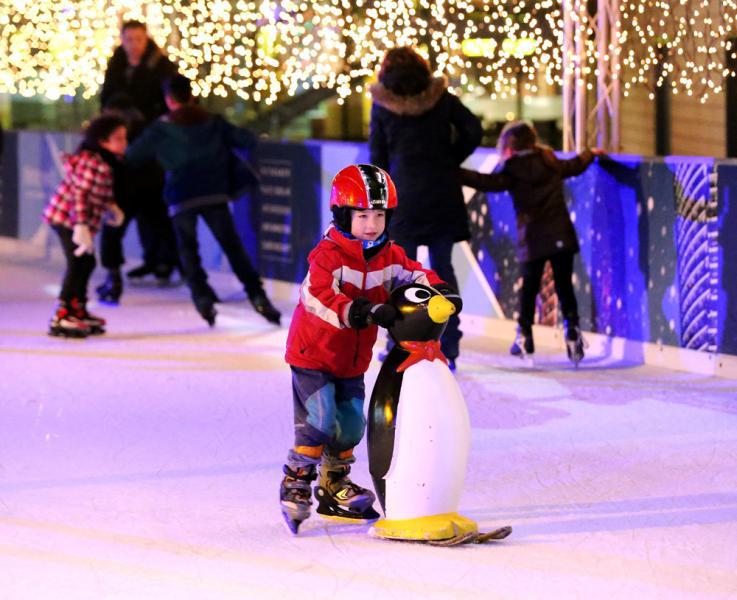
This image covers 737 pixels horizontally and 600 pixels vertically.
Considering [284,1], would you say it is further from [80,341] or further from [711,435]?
[711,435]

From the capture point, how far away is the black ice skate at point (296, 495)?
205 inches

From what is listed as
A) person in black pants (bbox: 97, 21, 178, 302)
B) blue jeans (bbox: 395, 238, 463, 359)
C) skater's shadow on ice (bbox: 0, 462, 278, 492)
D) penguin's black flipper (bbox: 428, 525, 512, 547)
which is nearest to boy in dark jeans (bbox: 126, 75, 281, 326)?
person in black pants (bbox: 97, 21, 178, 302)

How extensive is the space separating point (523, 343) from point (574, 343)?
1.15 ft

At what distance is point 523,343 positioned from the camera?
346 inches

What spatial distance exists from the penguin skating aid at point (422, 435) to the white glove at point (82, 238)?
467 cm

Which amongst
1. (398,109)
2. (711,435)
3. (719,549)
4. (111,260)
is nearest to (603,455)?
(711,435)

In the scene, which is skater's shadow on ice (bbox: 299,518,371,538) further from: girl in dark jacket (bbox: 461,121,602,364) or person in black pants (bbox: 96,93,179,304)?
person in black pants (bbox: 96,93,179,304)

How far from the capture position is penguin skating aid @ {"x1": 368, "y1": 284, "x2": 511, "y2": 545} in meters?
4.97

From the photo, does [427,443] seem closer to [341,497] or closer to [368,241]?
[341,497]

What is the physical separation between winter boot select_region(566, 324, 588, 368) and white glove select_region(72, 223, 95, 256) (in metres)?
2.79

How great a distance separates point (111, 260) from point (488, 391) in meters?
4.32

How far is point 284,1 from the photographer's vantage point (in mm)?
12500

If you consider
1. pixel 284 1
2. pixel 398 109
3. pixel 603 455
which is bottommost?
pixel 603 455

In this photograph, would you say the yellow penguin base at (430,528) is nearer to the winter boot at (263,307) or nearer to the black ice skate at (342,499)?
the black ice skate at (342,499)
